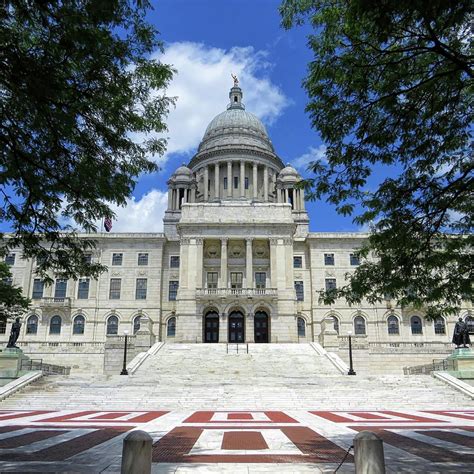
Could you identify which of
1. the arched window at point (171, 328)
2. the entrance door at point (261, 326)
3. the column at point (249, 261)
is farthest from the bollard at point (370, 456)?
the arched window at point (171, 328)

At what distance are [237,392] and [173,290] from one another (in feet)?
108

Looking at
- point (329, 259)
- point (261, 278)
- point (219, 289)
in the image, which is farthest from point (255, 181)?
point (219, 289)

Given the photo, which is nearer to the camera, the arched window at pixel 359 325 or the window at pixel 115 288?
the arched window at pixel 359 325

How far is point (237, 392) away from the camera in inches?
910

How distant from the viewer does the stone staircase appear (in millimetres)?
20578

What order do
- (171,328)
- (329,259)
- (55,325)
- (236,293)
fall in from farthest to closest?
1. (329,259)
2. (171,328)
3. (55,325)
4. (236,293)

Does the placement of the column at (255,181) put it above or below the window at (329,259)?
above

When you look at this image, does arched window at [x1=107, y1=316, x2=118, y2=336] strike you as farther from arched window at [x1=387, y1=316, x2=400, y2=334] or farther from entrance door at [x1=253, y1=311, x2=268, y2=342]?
arched window at [x1=387, y1=316, x2=400, y2=334]

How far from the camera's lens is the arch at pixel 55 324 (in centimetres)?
5300

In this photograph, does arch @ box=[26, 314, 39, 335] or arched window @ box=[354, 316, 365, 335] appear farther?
arched window @ box=[354, 316, 365, 335]

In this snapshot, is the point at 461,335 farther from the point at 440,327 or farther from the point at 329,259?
the point at 329,259

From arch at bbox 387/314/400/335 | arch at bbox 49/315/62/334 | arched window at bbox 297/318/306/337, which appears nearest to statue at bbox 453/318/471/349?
arch at bbox 387/314/400/335

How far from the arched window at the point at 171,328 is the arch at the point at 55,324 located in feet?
38.6

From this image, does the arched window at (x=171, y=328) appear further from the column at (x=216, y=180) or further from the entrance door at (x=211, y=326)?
the column at (x=216, y=180)
